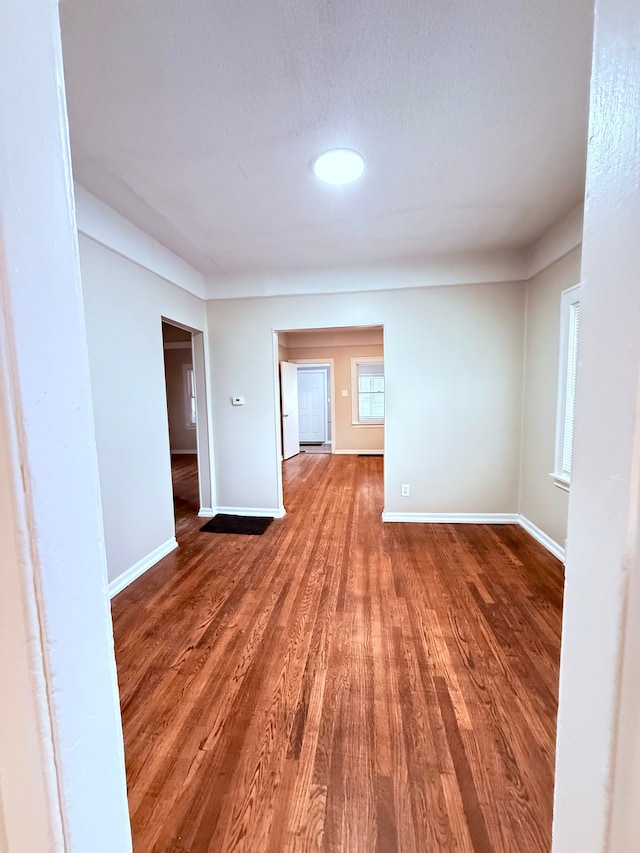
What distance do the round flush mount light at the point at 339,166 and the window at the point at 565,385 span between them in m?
1.70

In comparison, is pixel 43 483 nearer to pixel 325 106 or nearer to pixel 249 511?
pixel 325 106

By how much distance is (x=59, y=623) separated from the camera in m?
0.47

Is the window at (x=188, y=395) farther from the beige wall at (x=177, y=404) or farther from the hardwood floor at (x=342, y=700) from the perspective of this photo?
the hardwood floor at (x=342, y=700)

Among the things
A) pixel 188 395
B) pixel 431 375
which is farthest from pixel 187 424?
pixel 431 375

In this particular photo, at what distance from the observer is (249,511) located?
12.3 feet

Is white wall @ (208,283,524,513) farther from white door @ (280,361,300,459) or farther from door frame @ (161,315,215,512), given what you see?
white door @ (280,361,300,459)

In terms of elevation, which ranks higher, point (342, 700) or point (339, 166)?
point (339, 166)

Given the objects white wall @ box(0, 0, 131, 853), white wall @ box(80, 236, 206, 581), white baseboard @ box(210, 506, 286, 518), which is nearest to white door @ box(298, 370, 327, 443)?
white baseboard @ box(210, 506, 286, 518)

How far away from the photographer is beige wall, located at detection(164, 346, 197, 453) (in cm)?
763

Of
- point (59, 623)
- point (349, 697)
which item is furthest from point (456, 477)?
point (59, 623)

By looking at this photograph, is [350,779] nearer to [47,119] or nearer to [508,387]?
[47,119]

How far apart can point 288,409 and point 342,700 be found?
5378mm

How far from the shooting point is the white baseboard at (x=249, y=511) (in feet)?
12.2

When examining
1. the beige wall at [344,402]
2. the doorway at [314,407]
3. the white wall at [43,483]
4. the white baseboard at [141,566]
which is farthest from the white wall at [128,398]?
the doorway at [314,407]
